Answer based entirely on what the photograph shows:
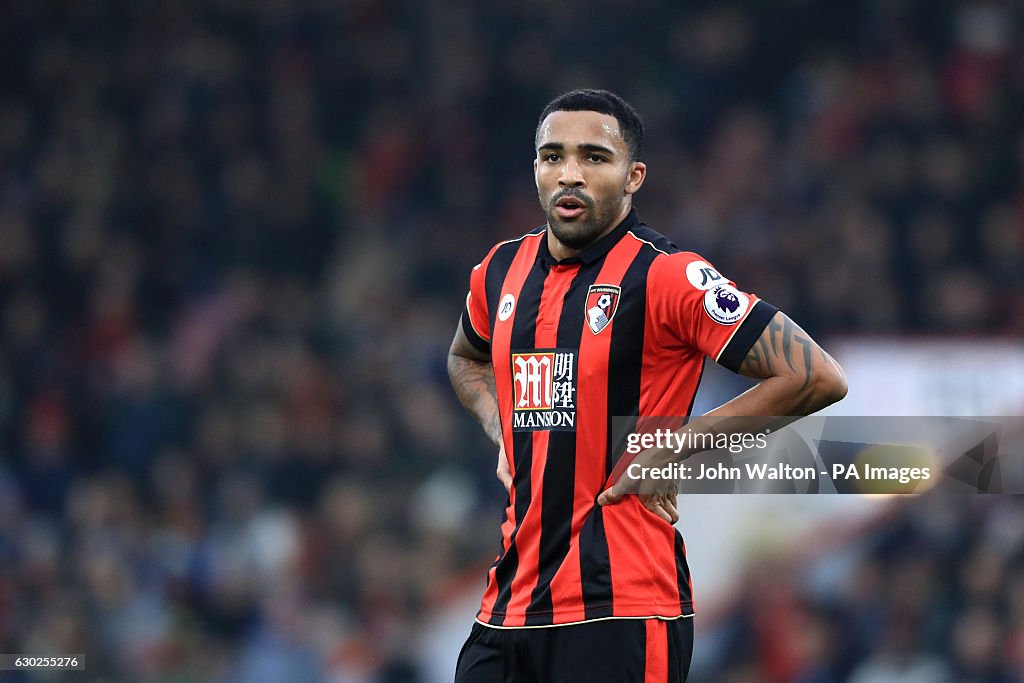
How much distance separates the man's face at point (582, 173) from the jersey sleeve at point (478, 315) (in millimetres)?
397

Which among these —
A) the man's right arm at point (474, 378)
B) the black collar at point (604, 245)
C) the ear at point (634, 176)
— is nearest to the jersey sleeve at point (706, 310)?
the black collar at point (604, 245)

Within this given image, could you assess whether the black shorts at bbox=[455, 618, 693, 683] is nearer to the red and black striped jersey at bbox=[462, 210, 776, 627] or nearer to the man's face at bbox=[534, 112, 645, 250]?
the red and black striped jersey at bbox=[462, 210, 776, 627]

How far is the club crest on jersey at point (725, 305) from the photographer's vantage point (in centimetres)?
356

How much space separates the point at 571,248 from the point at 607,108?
1.25 feet

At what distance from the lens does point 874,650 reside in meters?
7.52

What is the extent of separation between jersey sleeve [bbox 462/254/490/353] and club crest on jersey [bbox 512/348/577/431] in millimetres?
437

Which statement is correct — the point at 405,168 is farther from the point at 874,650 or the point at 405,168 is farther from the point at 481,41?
the point at 874,650

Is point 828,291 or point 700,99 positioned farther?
point 700,99

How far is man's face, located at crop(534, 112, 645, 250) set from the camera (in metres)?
3.80

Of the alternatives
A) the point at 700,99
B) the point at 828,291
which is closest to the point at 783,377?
the point at 828,291

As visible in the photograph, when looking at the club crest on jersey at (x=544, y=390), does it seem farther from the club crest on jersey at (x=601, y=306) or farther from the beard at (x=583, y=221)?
the beard at (x=583, y=221)

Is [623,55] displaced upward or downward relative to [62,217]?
upward

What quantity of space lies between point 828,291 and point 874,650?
7.63ft

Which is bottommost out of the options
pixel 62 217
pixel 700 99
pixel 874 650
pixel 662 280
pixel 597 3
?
pixel 874 650
